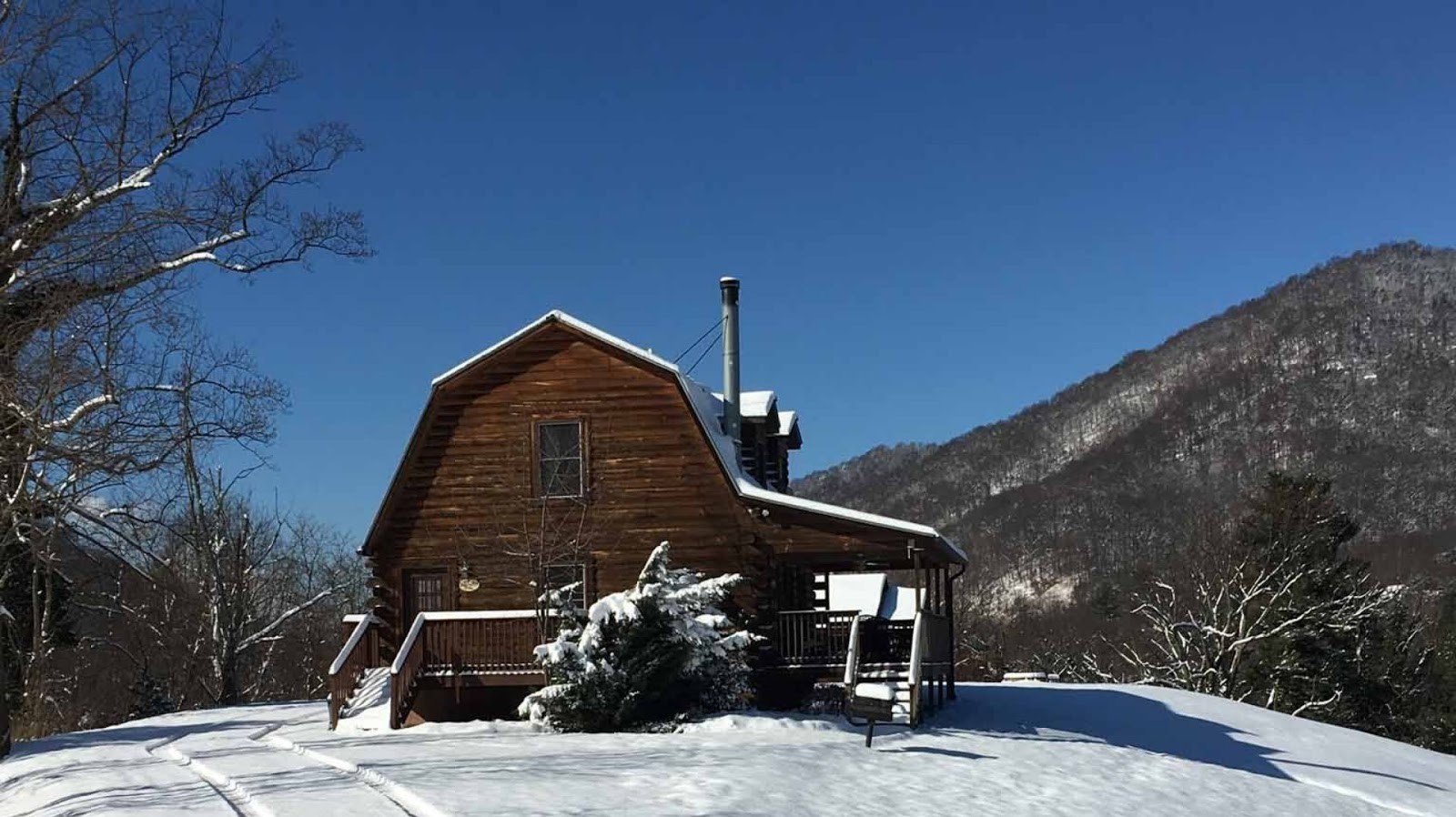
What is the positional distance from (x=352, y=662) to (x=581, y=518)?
4.58 metres

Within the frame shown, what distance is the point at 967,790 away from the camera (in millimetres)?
15594

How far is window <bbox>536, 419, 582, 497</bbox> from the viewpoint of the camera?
24.3m

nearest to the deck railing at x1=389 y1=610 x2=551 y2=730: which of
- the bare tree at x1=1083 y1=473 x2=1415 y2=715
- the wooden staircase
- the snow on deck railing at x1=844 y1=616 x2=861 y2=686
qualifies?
the snow on deck railing at x1=844 y1=616 x2=861 y2=686

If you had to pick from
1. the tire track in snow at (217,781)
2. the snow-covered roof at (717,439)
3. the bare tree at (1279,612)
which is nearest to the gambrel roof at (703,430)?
the snow-covered roof at (717,439)

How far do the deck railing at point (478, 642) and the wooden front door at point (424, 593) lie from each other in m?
2.32

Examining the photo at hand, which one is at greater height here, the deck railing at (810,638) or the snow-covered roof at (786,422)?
the snow-covered roof at (786,422)

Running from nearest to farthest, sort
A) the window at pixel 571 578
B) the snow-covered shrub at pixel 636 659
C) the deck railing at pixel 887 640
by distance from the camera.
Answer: the snow-covered shrub at pixel 636 659 → the deck railing at pixel 887 640 → the window at pixel 571 578

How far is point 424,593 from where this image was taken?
2486 cm

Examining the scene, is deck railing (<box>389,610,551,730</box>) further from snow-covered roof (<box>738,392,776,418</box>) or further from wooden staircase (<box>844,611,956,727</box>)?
snow-covered roof (<box>738,392,776,418</box>)

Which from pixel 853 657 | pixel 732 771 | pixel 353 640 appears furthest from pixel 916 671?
pixel 353 640

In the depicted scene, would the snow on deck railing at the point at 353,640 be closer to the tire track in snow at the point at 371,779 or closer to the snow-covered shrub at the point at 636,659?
the tire track in snow at the point at 371,779

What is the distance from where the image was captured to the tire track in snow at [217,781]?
13250mm

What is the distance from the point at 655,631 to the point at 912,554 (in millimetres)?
5089

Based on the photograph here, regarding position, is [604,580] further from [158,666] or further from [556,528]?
[158,666]
